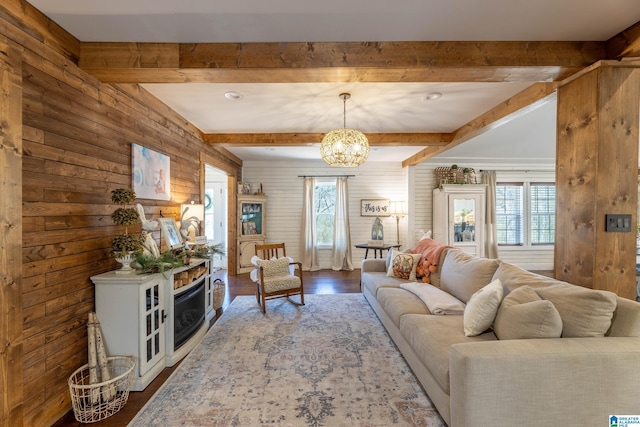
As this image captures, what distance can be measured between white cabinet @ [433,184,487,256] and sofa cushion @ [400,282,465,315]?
315cm

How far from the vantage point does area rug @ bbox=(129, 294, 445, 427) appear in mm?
1801

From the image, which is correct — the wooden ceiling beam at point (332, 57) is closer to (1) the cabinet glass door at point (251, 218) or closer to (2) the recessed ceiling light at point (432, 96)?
(2) the recessed ceiling light at point (432, 96)

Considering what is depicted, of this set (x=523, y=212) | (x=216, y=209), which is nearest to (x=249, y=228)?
(x=216, y=209)

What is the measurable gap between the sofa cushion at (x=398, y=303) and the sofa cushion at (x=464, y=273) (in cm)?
41

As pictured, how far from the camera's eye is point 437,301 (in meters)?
Result: 2.51

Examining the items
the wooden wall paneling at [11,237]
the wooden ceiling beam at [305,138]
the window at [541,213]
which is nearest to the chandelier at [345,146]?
the wooden ceiling beam at [305,138]

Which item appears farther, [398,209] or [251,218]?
[398,209]

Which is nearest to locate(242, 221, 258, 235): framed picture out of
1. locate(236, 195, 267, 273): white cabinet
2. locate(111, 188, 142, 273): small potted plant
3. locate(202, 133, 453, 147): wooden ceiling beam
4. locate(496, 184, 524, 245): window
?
locate(236, 195, 267, 273): white cabinet

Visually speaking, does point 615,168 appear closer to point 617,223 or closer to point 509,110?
point 617,223

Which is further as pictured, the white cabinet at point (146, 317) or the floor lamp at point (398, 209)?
the floor lamp at point (398, 209)

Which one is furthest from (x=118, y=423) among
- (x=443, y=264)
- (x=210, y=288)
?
(x=443, y=264)

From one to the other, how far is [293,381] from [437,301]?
145cm

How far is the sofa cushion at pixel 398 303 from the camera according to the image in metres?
2.53

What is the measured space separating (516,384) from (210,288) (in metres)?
3.14
